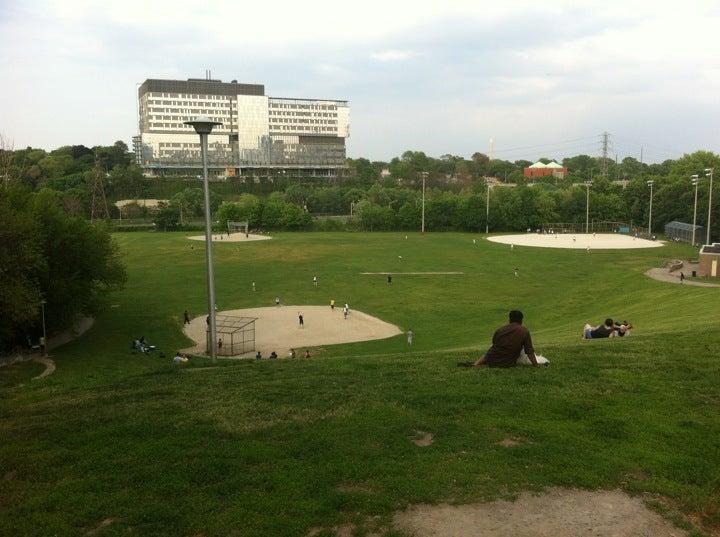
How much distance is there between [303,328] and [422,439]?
28.1 m

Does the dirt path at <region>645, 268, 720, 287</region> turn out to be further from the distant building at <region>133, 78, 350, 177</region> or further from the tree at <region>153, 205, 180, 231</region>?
the distant building at <region>133, 78, 350, 177</region>

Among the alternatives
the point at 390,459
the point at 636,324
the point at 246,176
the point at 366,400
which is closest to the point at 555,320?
the point at 636,324

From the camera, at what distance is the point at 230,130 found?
168000 mm

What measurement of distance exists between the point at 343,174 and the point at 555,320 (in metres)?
144

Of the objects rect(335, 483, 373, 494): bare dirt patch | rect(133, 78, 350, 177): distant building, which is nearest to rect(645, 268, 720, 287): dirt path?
rect(335, 483, 373, 494): bare dirt patch

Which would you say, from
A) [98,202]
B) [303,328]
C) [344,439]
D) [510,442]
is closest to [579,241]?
[303,328]

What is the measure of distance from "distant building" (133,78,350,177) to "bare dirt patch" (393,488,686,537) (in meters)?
162

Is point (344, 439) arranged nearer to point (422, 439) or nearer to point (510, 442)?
point (422, 439)

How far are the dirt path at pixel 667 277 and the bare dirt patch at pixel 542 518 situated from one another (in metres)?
42.0

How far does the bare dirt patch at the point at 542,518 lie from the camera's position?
6824 mm

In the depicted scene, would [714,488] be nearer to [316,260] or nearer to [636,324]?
[636,324]

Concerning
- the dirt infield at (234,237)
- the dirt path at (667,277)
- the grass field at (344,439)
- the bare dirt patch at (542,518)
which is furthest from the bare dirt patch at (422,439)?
the dirt infield at (234,237)

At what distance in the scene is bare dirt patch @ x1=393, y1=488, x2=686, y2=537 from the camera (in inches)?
269

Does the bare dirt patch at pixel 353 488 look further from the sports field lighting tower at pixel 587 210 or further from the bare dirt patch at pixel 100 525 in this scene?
the sports field lighting tower at pixel 587 210
